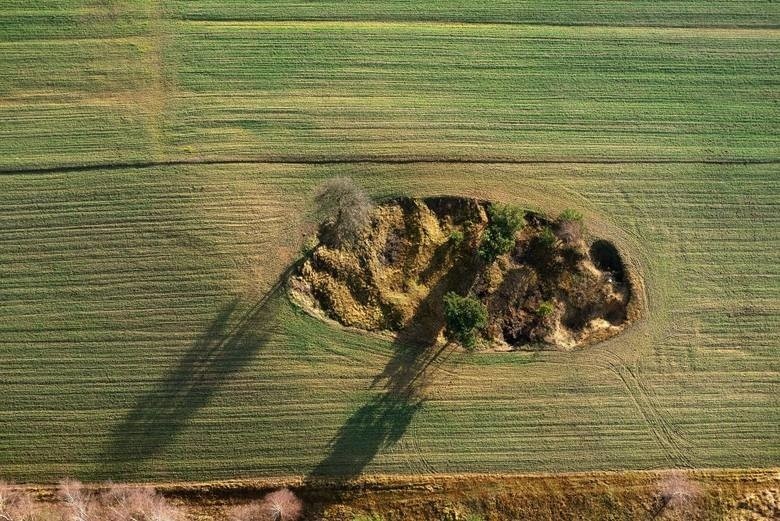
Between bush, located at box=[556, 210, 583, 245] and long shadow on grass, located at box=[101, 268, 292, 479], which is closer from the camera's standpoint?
long shadow on grass, located at box=[101, 268, 292, 479]

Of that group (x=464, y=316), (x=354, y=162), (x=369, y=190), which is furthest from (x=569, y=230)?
(x=354, y=162)

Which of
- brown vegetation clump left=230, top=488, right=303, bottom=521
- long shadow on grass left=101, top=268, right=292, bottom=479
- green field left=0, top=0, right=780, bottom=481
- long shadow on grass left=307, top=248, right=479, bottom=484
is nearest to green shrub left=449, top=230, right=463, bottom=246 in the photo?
long shadow on grass left=307, top=248, right=479, bottom=484

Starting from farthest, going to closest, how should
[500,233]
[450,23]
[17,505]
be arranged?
1. [450,23]
2. [500,233]
3. [17,505]

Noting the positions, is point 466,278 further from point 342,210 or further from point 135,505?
point 135,505

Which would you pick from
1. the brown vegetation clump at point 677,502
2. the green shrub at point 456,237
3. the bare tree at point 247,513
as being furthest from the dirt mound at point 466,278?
the bare tree at point 247,513

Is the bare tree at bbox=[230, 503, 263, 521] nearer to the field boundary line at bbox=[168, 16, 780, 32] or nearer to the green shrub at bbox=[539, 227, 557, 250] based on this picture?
the green shrub at bbox=[539, 227, 557, 250]

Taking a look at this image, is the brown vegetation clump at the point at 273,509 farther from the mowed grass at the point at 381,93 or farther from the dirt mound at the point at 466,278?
the mowed grass at the point at 381,93

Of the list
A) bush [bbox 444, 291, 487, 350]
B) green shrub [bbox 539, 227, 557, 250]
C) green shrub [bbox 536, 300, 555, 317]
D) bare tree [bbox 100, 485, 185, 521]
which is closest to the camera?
bush [bbox 444, 291, 487, 350]
